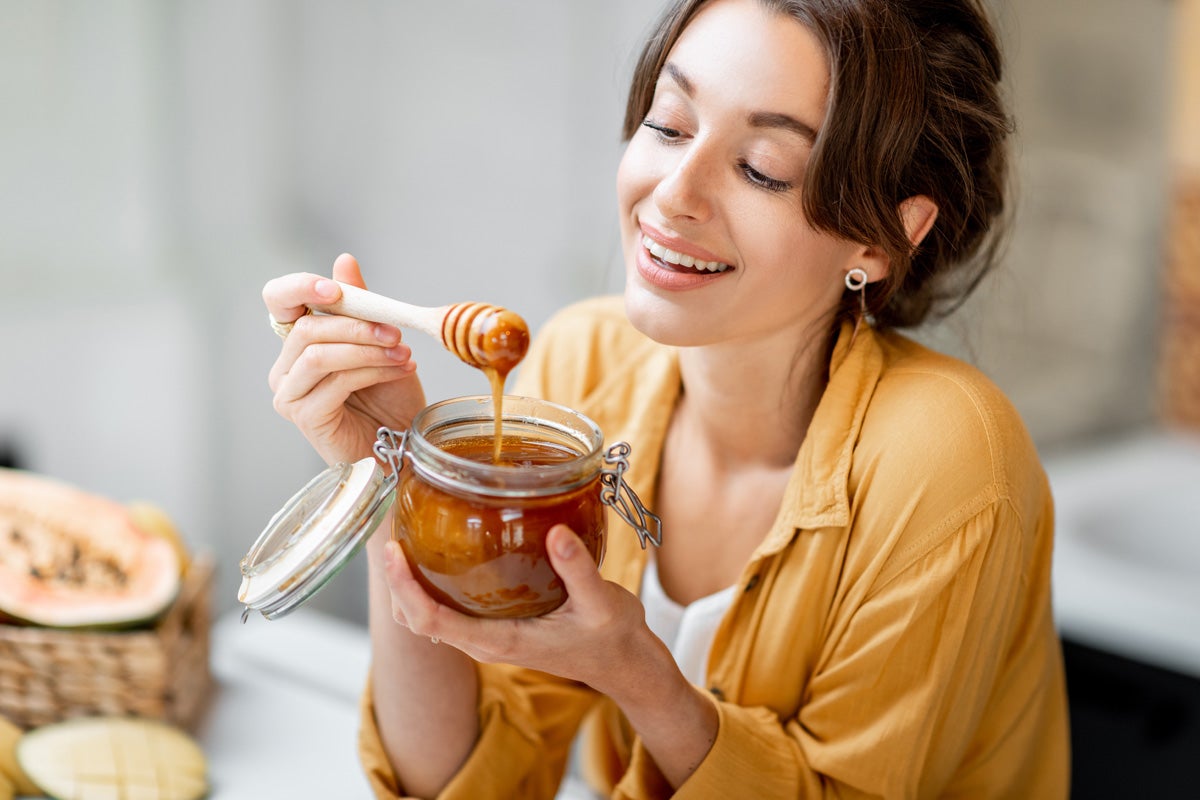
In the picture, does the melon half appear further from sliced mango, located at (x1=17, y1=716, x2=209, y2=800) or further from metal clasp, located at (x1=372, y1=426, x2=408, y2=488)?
metal clasp, located at (x1=372, y1=426, x2=408, y2=488)

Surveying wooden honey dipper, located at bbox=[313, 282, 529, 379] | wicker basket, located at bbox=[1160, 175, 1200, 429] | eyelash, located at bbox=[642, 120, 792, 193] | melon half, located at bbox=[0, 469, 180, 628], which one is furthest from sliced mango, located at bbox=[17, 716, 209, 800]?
wicker basket, located at bbox=[1160, 175, 1200, 429]

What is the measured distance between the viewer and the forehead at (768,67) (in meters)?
0.97

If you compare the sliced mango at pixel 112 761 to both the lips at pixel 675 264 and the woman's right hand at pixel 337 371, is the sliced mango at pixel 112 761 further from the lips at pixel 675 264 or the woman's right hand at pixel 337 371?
the lips at pixel 675 264

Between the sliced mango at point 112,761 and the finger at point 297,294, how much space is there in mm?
549

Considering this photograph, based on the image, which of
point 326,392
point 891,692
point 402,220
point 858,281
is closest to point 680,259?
point 858,281

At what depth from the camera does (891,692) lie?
1044 millimetres

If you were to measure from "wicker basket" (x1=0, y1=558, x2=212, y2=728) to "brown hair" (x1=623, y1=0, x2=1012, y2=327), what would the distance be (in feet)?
2.56


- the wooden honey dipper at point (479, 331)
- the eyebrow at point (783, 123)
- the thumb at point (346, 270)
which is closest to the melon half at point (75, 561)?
the thumb at point (346, 270)

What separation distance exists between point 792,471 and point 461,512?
51 cm

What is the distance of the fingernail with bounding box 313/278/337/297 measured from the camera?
90 cm

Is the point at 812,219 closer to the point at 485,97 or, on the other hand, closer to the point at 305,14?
the point at 485,97

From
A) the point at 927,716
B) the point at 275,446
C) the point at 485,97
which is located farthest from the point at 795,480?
the point at 275,446

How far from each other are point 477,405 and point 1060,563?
1.41m

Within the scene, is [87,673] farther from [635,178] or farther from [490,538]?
[635,178]
